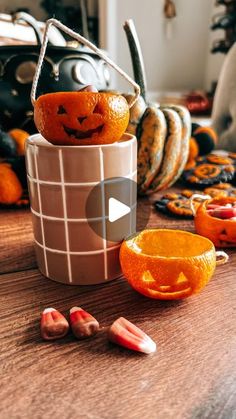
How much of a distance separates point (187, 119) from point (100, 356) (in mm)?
659

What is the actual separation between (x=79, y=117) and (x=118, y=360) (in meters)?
0.26

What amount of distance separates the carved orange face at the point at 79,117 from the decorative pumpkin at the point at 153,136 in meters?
0.35

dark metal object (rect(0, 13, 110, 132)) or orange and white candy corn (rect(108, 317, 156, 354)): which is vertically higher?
dark metal object (rect(0, 13, 110, 132))

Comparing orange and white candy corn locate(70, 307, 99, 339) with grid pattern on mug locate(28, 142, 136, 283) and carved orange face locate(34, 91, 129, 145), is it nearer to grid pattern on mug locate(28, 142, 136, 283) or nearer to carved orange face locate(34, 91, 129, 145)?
grid pattern on mug locate(28, 142, 136, 283)

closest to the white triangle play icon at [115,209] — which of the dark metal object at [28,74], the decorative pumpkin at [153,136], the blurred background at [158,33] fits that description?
the decorative pumpkin at [153,136]

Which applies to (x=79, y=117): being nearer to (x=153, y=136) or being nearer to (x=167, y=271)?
(x=167, y=271)

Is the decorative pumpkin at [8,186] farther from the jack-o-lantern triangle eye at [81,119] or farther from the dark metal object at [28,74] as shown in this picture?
the jack-o-lantern triangle eye at [81,119]

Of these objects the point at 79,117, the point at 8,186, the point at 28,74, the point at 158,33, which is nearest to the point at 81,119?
the point at 79,117

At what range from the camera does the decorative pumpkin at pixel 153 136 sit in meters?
0.76

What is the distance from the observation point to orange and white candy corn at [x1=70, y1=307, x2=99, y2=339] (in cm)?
33

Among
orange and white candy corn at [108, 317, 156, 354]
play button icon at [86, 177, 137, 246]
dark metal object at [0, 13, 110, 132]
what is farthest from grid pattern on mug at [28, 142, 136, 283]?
dark metal object at [0, 13, 110, 132]

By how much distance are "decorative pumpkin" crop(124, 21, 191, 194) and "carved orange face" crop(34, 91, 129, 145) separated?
1.15 feet

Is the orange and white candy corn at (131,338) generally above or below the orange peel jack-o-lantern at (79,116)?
below

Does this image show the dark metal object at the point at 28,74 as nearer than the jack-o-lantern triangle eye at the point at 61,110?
No
